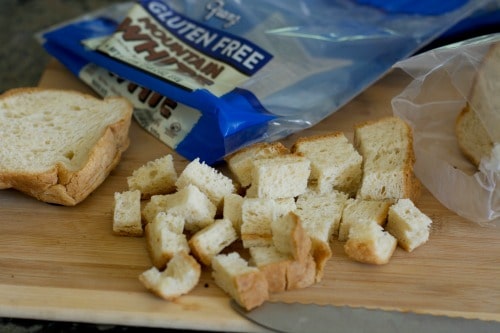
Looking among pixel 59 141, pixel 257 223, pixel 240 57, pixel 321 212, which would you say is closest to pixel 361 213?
pixel 321 212

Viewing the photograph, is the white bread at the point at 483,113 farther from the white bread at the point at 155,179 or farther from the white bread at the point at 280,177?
the white bread at the point at 155,179

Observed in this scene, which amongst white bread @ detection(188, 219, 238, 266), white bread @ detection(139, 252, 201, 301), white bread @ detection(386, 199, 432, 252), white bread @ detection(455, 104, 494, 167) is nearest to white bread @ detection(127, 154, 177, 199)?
white bread @ detection(188, 219, 238, 266)

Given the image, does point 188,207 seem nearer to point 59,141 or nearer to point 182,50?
point 59,141

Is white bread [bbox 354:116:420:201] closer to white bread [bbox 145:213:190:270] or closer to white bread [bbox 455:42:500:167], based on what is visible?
white bread [bbox 455:42:500:167]

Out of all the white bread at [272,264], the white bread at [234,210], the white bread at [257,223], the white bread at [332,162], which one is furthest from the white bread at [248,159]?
the white bread at [272,264]

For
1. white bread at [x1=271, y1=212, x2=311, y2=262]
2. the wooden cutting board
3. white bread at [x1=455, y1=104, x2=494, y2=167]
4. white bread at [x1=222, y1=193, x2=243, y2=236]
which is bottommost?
the wooden cutting board

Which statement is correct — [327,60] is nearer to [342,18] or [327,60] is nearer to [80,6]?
[342,18]

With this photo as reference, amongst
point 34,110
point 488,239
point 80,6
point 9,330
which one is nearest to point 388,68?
point 488,239
